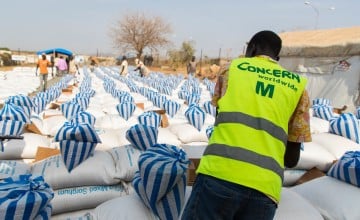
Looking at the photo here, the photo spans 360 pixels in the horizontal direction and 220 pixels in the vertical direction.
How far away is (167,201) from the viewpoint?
178 cm

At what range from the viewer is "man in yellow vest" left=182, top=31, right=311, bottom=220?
1.27 m

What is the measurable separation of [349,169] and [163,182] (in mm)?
1077

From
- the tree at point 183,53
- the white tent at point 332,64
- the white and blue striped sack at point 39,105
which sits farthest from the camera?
the tree at point 183,53

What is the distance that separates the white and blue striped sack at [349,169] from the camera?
6.48ft

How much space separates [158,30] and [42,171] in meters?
31.4

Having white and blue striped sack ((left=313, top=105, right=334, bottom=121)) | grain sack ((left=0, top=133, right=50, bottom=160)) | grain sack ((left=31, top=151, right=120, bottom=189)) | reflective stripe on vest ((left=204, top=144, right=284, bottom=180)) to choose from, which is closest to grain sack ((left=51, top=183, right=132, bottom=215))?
grain sack ((left=31, top=151, right=120, bottom=189))

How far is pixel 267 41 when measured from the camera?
143 centimetres

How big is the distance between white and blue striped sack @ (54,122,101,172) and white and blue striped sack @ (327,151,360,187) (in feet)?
5.14

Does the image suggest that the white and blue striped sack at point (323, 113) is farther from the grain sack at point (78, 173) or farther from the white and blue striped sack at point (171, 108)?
the grain sack at point (78, 173)

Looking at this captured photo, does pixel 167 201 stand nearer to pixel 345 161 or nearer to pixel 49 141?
pixel 345 161

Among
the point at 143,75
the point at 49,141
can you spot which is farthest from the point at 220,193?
the point at 143,75

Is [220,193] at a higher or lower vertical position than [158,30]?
lower

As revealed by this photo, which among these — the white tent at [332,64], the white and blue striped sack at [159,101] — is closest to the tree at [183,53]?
the white tent at [332,64]

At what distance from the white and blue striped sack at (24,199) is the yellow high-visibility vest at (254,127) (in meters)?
0.71
